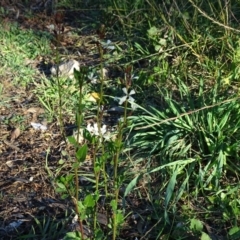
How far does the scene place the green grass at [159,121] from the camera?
8.70 feet

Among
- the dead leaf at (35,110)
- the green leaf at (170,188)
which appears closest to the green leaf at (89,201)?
the green leaf at (170,188)

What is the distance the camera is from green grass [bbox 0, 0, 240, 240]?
2.65 m

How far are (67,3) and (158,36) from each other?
1.26 metres

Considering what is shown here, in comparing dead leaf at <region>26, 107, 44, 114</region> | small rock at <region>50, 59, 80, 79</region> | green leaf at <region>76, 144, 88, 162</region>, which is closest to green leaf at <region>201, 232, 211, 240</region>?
green leaf at <region>76, 144, 88, 162</region>

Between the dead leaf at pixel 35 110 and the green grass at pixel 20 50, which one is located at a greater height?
the green grass at pixel 20 50

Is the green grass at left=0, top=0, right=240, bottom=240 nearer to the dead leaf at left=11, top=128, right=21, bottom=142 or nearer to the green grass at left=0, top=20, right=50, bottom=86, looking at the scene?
the green grass at left=0, top=20, right=50, bottom=86

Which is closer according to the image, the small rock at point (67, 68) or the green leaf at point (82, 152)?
the green leaf at point (82, 152)

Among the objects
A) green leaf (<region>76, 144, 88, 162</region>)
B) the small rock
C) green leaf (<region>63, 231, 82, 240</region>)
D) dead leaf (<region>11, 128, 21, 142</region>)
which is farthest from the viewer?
the small rock

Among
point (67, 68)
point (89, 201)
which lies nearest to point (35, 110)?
point (67, 68)

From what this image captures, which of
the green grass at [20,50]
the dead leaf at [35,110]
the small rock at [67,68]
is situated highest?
the green grass at [20,50]

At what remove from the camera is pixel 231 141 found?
3291mm

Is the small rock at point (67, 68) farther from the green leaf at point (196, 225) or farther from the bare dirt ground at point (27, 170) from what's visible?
the green leaf at point (196, 225)

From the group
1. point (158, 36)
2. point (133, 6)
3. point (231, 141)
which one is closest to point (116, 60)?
point (158, 36)

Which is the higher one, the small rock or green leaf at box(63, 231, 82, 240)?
green leaf at box(63, 231, 82, 240)
